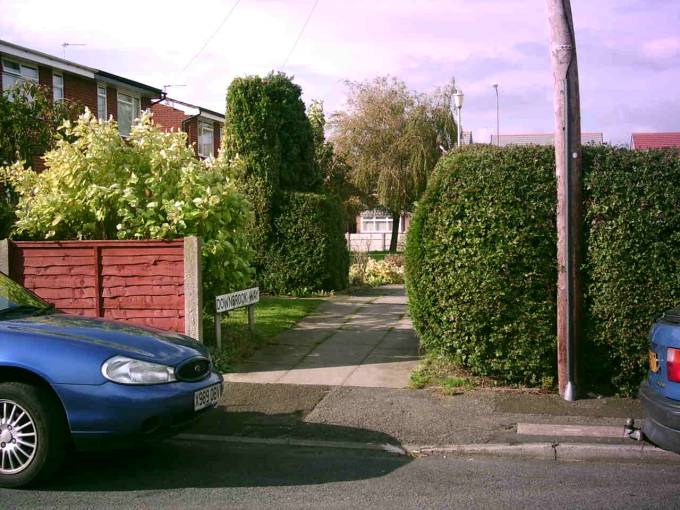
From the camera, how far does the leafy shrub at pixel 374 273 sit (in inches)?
706

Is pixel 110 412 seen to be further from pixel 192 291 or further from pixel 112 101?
pixel 112 101

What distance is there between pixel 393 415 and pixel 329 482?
1777mm

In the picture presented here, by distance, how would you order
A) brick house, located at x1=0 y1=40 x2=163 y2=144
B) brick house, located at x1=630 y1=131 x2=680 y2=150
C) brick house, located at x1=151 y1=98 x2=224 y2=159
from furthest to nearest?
brick house, located at x1=630 y1=131 x2=680 y2=150 < brick house, located at x1=151 y1=98 x2=224 y2=159 < brick house, located at x1=0 y1=40 x2=163 y2=144

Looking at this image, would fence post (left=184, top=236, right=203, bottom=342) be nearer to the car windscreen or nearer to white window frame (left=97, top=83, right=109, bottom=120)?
the car windscreen

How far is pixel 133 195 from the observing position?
→ 8.99 metres

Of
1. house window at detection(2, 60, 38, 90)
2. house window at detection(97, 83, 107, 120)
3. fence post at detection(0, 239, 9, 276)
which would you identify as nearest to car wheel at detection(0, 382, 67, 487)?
fence post at detection(0, 239, 9, 276)

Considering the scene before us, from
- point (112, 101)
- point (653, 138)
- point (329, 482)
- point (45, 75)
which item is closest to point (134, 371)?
point (329, 482)

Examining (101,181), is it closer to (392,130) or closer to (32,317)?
(32,317)

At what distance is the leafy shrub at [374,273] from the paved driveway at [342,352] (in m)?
4.23

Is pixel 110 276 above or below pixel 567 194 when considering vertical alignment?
below

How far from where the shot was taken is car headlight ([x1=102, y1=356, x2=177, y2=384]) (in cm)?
503

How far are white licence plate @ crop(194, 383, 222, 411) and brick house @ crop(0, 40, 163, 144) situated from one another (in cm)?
1604

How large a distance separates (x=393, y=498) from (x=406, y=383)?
3.34 meters

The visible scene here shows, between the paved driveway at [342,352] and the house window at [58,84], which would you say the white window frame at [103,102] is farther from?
the paved driveway at [342,352]
